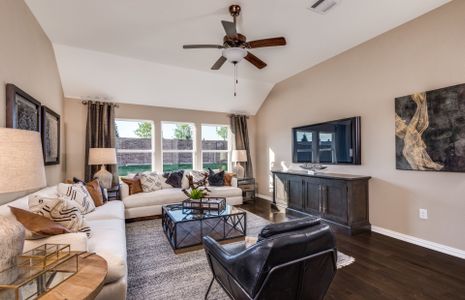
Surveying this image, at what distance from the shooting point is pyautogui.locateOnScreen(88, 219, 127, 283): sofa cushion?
66.7 inches

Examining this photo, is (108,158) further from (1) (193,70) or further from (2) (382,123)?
(2) (382,123)

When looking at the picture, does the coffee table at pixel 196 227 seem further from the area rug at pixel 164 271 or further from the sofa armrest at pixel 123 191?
the sofa armrest at pixel 123 191

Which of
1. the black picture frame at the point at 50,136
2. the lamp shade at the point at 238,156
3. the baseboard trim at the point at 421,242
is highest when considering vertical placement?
the black picture frame at the point at 50,136

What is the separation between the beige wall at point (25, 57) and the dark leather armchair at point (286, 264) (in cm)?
245

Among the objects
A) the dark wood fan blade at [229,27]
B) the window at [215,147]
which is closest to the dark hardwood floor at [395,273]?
the dark wood fan blade at [229,27]

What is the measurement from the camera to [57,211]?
1.83 m

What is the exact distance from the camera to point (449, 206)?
8.87 feet

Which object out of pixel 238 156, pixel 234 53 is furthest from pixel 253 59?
pixel 238 156

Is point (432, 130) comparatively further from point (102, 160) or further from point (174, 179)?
point (102, 160)

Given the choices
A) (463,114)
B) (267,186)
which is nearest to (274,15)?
(463,114)

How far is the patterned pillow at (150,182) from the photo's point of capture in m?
4.56

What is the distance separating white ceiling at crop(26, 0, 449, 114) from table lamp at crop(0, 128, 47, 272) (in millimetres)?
2227

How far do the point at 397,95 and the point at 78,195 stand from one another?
453cm

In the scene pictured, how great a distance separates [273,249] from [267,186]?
484 cm
